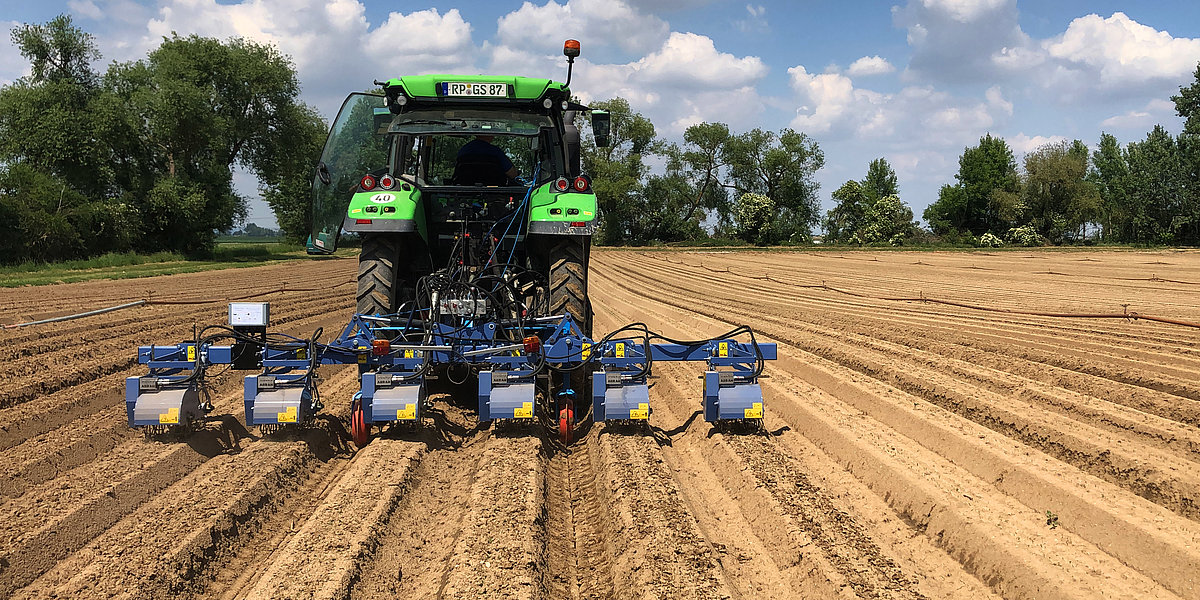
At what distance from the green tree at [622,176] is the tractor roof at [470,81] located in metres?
45.8

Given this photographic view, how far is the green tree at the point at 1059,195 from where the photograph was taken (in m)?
48.8

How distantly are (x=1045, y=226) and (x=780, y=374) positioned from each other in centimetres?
5010

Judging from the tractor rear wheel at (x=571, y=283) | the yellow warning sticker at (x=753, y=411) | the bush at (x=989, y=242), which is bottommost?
the yellow warning sticker at (x=753, y=411)

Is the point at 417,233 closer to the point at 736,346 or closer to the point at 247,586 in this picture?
the point at 736,346

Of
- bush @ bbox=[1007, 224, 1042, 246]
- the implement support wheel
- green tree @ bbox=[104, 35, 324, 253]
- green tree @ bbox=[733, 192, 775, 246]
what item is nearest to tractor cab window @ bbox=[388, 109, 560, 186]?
the implement support wheel

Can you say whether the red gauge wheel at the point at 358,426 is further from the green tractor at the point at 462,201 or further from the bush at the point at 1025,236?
the bush at the point at 1025,236

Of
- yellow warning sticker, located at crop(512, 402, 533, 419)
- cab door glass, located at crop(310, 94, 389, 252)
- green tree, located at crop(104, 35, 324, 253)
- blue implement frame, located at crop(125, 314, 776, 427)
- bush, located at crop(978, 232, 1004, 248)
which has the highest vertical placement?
green tree, located at crop(104, 35, 324, 253)

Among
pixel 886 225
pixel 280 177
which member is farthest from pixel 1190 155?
pixel 280 177

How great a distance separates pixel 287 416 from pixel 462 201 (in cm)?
222

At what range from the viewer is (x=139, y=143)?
105ft

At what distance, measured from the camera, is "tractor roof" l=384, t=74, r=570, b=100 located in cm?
600

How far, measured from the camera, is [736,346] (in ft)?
18.1

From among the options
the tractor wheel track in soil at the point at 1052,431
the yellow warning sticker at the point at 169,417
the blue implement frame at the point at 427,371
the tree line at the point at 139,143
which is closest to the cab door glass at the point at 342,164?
the blue implement frame at the point at 427,371

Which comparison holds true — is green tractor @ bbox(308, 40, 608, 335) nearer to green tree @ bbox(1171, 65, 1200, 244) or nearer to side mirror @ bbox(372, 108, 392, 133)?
side mirror @ bbox(372, 108, 392, 133)
